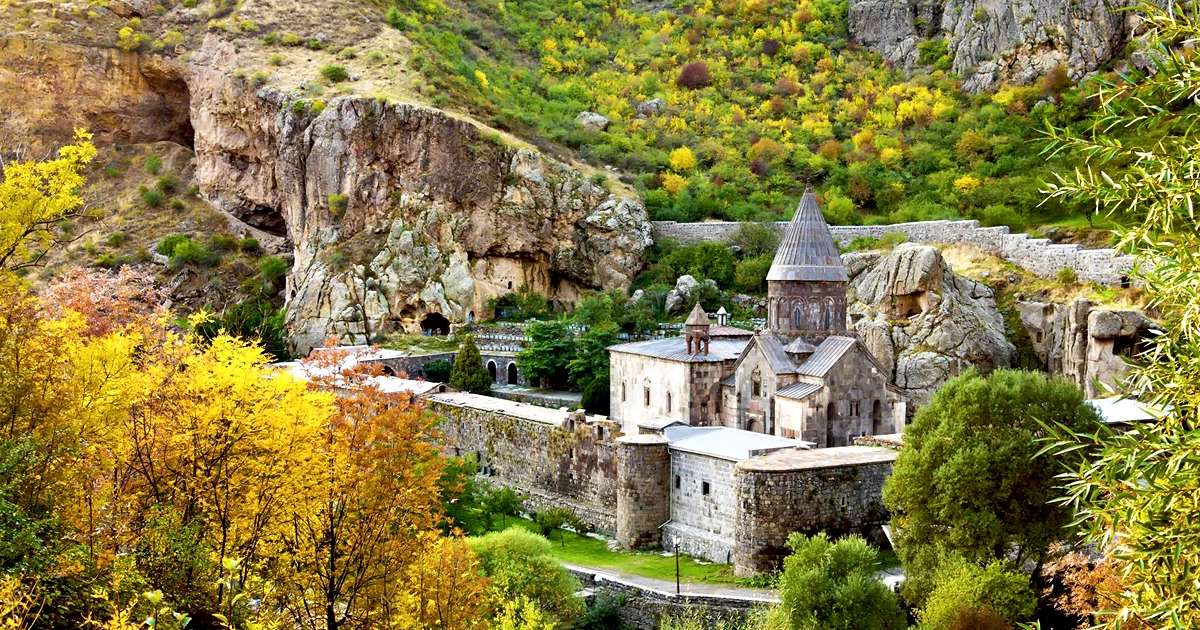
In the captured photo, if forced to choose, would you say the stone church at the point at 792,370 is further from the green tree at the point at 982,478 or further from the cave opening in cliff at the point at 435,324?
the cave opening in cliff at the point at 435,324

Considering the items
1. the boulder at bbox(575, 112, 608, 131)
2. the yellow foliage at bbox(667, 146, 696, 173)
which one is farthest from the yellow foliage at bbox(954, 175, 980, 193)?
the boulder at bbox(575, 112, 608, 131)

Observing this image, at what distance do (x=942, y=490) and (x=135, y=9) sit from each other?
169 feet

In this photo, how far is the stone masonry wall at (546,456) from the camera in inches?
1059

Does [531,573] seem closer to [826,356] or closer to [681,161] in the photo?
[826,356]

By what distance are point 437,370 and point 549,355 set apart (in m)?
4.53

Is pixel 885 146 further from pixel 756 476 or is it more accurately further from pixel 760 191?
pixel 756 476

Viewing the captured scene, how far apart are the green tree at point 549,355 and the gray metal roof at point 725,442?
12.5m

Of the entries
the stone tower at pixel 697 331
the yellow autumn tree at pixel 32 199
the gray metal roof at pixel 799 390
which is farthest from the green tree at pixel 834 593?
the yellow autumn tree at pixel 32 199

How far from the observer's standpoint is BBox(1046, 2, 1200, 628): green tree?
6688 mm

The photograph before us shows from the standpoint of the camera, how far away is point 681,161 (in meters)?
55.9

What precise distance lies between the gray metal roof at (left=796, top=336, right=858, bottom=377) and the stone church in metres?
0.03

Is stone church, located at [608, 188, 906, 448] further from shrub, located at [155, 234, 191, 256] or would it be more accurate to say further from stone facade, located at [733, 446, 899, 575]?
shrub, located at [155, 234, 191, 256]

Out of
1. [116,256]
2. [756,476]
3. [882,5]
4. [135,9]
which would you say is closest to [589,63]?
[882,5]

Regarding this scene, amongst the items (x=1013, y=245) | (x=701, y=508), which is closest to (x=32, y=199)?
(x=701, y=508)
